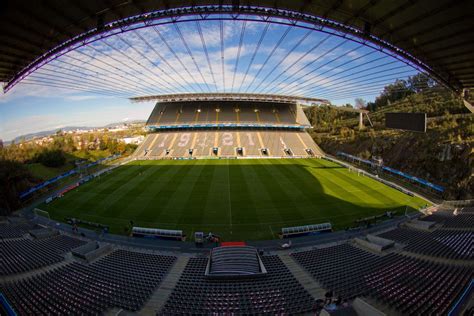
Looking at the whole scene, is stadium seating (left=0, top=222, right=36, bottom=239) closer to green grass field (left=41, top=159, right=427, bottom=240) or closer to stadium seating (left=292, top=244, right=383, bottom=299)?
green grass field (left=41, top=159, right=427, bottom=240)

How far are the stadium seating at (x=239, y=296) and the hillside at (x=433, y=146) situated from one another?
81.9 ft

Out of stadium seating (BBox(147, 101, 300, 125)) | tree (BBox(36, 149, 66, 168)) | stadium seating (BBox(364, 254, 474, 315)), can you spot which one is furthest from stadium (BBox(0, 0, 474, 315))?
stadium seating (BBox(147, 101, 300, 125))

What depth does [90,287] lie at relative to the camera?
11297mm

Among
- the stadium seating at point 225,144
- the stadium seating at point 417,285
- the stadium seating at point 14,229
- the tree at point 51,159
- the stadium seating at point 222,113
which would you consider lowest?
the stadium seating at point 14,229

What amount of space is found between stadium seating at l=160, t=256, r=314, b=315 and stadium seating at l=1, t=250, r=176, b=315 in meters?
1.64

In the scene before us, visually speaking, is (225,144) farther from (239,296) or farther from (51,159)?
(239,296)

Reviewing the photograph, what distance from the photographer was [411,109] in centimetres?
5494

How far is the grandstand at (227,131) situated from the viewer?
49500 millimetres

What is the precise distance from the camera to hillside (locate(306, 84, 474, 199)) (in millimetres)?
27394

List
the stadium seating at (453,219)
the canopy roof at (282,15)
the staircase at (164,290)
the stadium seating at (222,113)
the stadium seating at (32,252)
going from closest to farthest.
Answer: the staircase at (164,290) → the canopy roof at (282,15) → the stadium seating at (32,252) → the stadium seating at (453,219) → the stadium seating at (222,113)

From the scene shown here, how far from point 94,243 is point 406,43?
25.4 m

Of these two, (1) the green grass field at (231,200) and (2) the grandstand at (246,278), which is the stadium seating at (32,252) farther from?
(1) the green grass field at (231,200)

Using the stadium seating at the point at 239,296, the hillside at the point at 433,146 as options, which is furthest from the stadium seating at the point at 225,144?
the stadium seating at the point at 239,296

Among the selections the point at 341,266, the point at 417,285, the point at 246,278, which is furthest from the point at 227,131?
the point at 417,285
